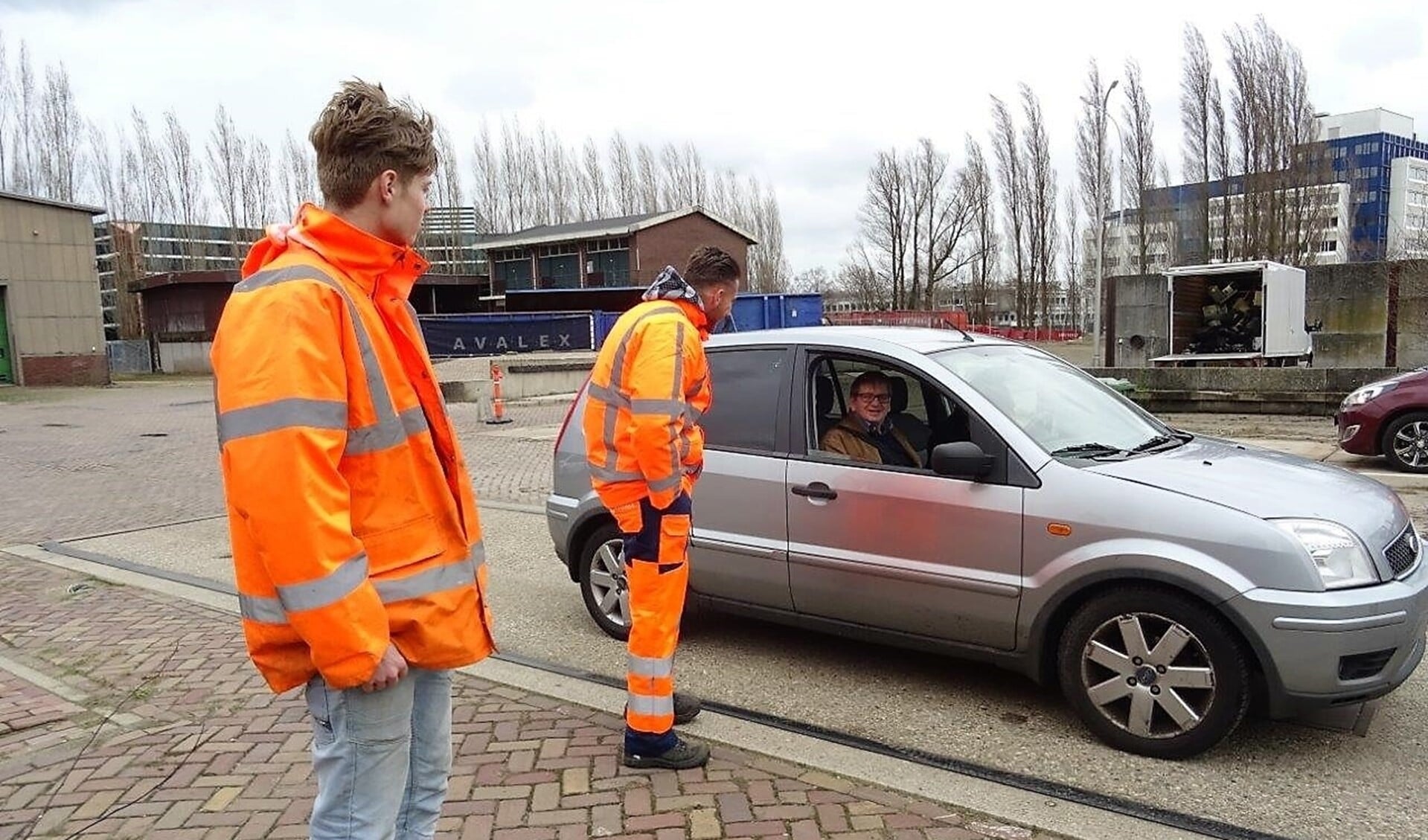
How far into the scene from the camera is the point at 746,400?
16.2 feet

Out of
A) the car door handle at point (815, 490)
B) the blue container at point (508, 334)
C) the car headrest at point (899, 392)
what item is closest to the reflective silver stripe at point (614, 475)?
the car door handle at point (815, 490)

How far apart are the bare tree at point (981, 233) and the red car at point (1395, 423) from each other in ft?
152

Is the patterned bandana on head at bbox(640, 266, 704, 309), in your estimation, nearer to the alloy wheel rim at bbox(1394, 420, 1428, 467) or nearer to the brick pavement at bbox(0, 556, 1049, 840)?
the brick pavement at bbox(0, 556, 1049, 840)

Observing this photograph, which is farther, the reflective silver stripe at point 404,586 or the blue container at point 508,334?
the blue container at point 508,334

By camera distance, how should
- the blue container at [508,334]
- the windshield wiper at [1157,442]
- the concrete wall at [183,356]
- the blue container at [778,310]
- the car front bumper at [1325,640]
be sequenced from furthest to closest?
1. the concrete wall at [183,356]
2. the blue container at [778,310]
3. the blue container at [508,334]
4. the windshield wiper at [1157,442]
5. the car front bumper at [1325,640]

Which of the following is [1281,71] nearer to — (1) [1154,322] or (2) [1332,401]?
(1) [1154,322]

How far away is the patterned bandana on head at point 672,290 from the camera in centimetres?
379

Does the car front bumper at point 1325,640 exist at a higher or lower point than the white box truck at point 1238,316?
lower

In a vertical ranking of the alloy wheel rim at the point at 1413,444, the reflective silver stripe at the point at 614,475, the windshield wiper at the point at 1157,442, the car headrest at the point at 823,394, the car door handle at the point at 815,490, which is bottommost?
the alloy wheel rim at the point at 1413,444

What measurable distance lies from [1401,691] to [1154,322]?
20.7 m

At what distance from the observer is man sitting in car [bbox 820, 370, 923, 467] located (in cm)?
457

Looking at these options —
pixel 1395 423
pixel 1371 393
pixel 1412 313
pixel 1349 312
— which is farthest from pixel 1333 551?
pixel 1349 312

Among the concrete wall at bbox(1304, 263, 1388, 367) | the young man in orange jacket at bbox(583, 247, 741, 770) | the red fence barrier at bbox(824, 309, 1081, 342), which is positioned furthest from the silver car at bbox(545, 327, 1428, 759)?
the red fence barrier at bbox(824, 309, 1081, 342)

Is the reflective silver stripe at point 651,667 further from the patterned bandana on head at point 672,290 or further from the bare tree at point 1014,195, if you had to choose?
the bare tree at point 1014,195
